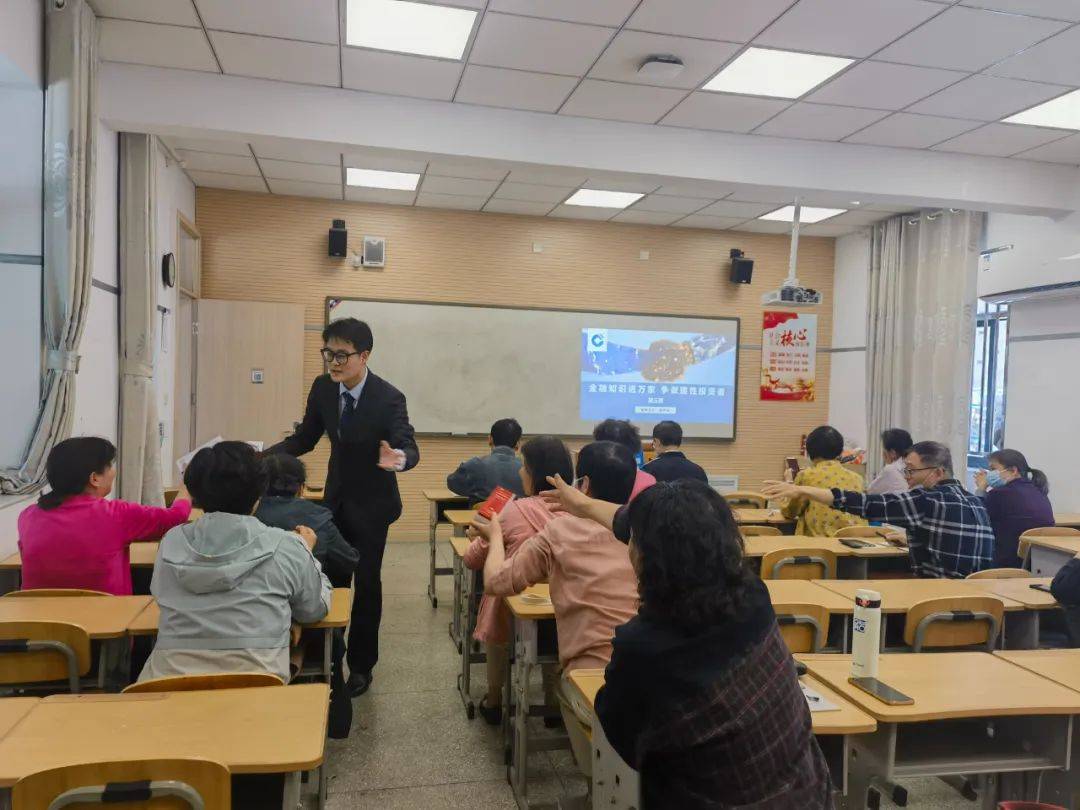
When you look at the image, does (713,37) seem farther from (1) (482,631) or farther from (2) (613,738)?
(2) (613,738)

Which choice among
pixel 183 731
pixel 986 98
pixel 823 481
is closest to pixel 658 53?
pixel 986 98

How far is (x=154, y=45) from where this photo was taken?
4016mm

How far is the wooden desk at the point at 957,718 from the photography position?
6.03 ft

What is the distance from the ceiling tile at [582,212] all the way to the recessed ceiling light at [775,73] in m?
2.64

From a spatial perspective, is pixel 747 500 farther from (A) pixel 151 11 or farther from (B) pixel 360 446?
(A) pixel 151 11

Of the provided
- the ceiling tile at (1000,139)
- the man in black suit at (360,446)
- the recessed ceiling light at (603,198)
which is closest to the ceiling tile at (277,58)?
the man in black suit at (360,446)

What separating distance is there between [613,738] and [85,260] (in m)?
3.71

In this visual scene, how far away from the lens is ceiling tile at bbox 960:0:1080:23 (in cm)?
335

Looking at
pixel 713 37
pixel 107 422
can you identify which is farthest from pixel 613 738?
pixel 107 422

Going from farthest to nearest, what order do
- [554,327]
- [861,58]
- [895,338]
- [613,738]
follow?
[554,327]
[895,338]
[861,58]
[613,738]

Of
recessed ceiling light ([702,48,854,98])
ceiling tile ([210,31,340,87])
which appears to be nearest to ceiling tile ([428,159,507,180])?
ceiling tile ([210,31,340,87])

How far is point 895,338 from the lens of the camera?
6895mm

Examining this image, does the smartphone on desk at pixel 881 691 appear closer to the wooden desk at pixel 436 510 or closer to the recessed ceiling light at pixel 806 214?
the wooden desk at pixel 436 510

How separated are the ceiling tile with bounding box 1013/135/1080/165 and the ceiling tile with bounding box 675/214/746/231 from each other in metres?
2.51
